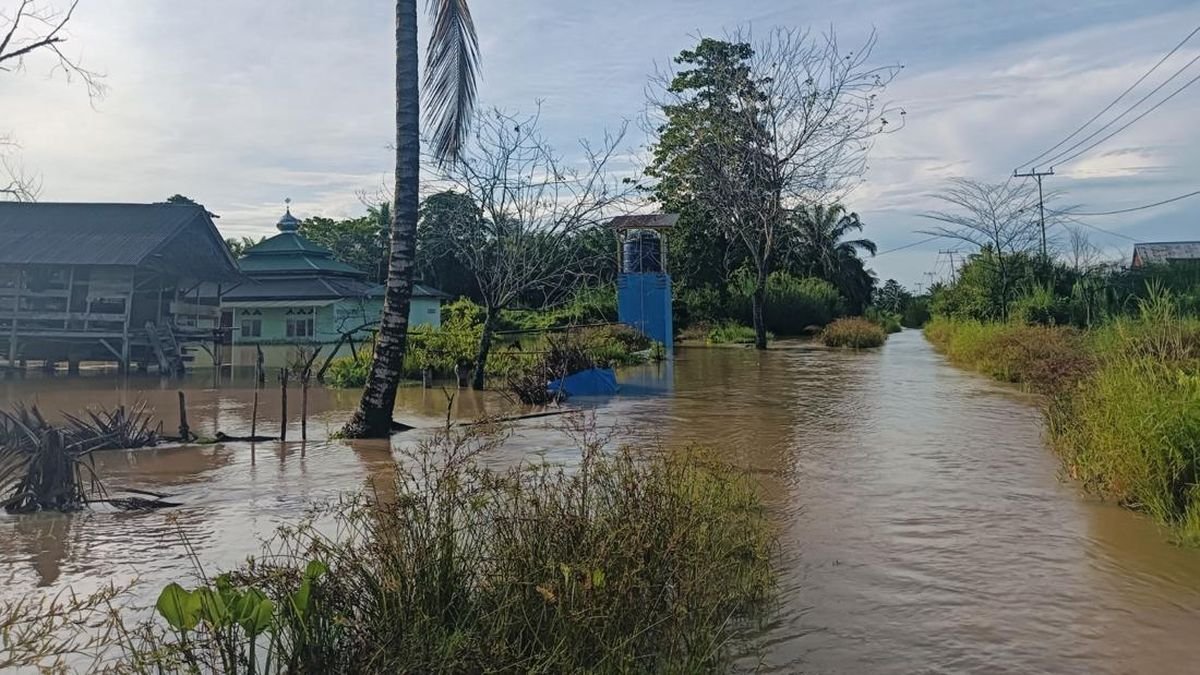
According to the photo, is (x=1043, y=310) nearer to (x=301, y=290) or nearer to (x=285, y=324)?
(x=301, y=290)

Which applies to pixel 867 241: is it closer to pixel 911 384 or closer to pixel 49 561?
pixel 911 384

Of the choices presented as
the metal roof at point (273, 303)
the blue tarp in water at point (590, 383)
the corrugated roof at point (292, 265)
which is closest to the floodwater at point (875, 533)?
the blue tarp in water at point (590, 383)

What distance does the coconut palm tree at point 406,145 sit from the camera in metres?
11.4

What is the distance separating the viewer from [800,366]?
79.2ft

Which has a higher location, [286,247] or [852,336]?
[286,247]

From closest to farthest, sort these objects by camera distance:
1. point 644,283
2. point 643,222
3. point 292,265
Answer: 1. point 644,283
2. point 643,222
3. point 292,265

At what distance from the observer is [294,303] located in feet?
102

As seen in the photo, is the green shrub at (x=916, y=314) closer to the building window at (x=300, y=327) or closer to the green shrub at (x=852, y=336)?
the green shrub at (x=852, y=336)

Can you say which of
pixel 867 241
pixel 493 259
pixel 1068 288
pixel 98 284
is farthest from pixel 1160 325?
pixel 867 241

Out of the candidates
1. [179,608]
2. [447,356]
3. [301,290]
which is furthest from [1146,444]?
[301,290]

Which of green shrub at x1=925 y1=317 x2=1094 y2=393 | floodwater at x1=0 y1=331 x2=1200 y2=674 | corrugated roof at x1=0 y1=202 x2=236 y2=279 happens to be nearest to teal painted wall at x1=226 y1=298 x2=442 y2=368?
corrugated roof at x1=0 y1=202 x2=236 y2=279

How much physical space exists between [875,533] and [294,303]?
26.9 m

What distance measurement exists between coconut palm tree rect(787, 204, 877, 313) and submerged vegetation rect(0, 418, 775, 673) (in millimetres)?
33260

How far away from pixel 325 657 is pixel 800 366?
21497mm
